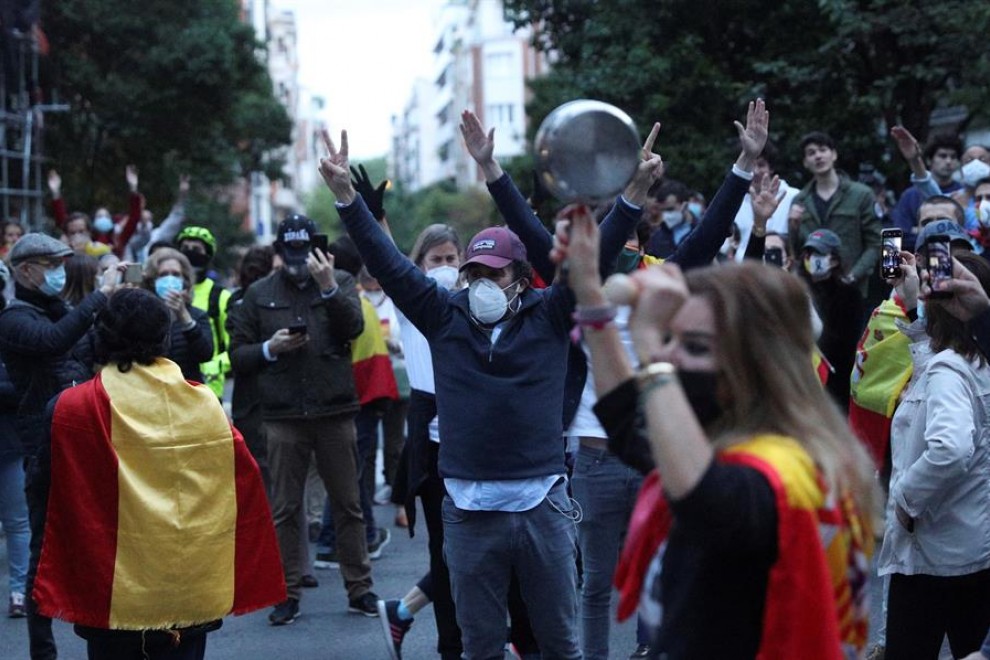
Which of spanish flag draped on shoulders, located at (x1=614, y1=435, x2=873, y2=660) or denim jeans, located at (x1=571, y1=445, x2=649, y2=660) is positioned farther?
denim jeans, located at (x1=571, y1=445, x2=649, y2=660)

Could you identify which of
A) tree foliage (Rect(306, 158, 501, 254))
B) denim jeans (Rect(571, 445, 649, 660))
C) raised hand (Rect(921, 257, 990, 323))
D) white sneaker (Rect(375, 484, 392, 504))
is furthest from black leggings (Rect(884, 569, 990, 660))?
tree foliage (Rect(306, 158, 501, 254))

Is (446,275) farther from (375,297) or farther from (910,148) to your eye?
(375,297)

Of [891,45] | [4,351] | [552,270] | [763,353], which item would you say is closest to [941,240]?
[552,270]

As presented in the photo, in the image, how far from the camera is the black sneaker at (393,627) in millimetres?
6957

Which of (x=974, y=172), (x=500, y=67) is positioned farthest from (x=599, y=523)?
(x=500, y=67)

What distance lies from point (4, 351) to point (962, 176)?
693 cm

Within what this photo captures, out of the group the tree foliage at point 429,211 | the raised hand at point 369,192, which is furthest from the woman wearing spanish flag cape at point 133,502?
the tree foliage at point 429,211

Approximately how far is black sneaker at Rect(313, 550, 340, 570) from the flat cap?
2904 millimetres

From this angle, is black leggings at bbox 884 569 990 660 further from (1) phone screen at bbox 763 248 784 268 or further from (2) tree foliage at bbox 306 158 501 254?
(2) tree foliage at bbox 306 158 501 254

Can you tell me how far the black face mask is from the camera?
113 inches

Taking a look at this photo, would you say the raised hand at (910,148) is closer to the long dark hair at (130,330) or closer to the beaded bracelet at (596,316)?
the long dark hair at (130,330)

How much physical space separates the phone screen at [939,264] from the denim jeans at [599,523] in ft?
4.97

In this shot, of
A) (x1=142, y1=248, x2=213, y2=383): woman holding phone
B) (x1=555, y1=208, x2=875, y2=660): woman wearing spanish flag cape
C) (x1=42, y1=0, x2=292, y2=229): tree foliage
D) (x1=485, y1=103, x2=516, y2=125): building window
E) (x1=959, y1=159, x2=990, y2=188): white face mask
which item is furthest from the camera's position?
(x1=485, y1=103, x2=516, y2=125): building window

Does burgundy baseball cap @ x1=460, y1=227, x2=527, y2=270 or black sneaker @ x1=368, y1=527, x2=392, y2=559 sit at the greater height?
burgundy baseball cap @ x1=460, y1=227, x2=527, y2=270
